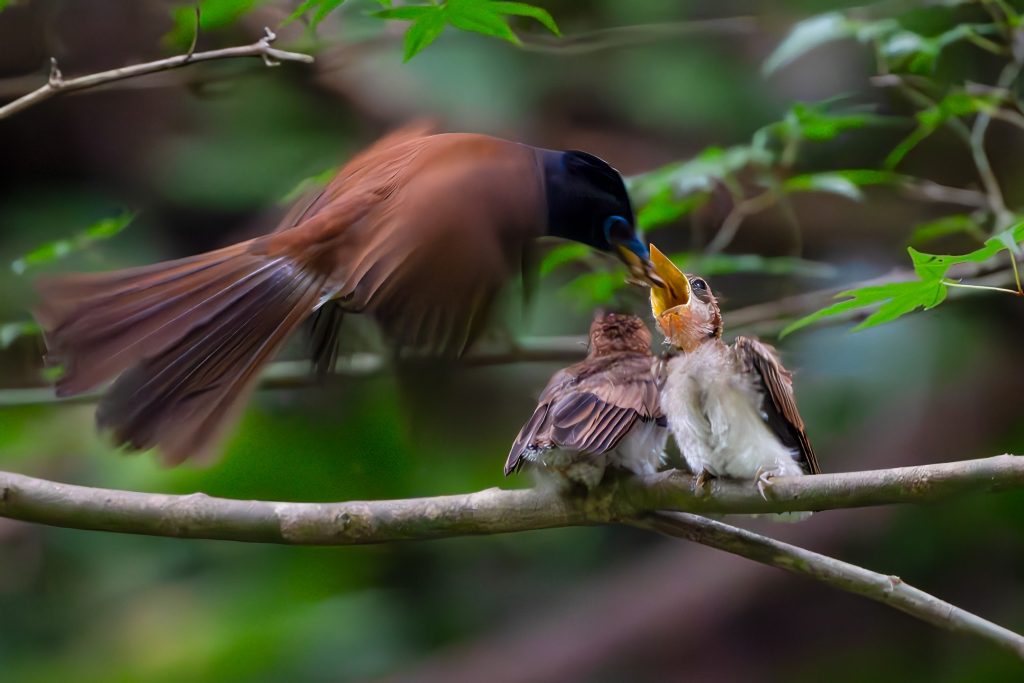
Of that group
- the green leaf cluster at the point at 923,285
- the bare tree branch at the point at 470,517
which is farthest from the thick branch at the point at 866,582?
the green leaf cluster at the point at 923,285

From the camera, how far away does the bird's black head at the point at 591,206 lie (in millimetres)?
1518

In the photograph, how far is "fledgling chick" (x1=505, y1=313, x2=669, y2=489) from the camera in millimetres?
1301

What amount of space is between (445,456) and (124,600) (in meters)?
1.10

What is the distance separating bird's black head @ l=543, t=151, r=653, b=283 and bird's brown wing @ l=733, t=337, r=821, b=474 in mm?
200

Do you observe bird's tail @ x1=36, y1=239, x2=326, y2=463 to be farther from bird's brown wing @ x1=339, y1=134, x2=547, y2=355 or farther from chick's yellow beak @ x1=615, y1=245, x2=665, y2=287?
chick's yellow beak @ x1=615, y1=245, x2=665, y2=287

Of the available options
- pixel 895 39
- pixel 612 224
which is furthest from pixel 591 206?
pixel 895 39

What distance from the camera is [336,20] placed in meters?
2.32

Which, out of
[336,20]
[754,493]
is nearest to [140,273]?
[754,493]

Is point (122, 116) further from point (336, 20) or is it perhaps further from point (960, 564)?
point (960, 564)

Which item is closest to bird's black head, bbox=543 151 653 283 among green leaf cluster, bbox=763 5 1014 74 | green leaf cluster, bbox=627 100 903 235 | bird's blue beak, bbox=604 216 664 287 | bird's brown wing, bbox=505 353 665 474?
bird's blue beak, bbox=604 216 664 287

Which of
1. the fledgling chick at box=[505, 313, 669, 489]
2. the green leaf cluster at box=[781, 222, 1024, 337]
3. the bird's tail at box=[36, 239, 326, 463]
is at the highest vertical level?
the green leaf cluster at box=[781, 222, 1024, 337]

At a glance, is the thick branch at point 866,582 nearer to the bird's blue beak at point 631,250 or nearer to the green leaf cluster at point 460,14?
the bird's blue beak at point 631,250

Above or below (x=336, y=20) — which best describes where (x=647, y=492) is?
below

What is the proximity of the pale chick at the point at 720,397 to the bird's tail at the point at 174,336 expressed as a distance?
1.47ft
